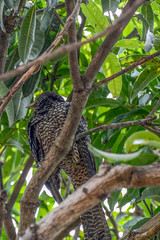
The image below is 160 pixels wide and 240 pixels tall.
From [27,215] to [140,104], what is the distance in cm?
116

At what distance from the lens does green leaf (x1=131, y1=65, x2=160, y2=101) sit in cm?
275

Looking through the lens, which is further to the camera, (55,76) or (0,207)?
(55,76)

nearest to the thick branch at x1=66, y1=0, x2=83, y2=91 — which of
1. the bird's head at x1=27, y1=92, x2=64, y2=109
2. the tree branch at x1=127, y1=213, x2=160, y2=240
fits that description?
the tree branch at x1=127, y1=213, x2=160, y2=240

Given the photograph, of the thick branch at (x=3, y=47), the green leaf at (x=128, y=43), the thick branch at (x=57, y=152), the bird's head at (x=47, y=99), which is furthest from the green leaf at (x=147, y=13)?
the bird's head at (x=47, y=99)

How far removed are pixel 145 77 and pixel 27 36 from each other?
2.72 feet

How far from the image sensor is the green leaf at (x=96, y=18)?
252 centimetres

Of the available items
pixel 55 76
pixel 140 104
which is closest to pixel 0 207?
pixel 140 104

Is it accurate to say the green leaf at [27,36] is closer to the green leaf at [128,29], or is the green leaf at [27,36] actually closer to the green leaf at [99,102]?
the green leaf at [99,102]

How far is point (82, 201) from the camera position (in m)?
1.35

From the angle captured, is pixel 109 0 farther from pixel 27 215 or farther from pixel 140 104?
pixel 27 215

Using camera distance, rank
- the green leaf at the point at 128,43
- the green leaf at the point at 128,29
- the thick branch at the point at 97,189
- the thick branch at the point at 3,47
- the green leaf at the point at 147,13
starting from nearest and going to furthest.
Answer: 1. the thick branch at the point at 97,189
2. the green leaf at the point at 128,43
3. the green leaf at the point at 147,13
4. the thick branch at the point at 3,47
5. the green leaf at the point at 128,29

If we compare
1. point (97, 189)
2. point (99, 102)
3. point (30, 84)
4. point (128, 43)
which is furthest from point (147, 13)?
point (97, 189)

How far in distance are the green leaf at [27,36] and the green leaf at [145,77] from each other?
76cm

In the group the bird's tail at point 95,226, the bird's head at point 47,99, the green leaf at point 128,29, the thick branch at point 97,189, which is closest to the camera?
the thick branch at point 97,189
